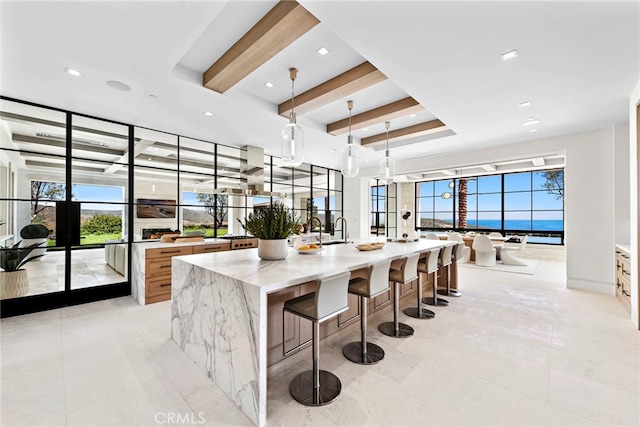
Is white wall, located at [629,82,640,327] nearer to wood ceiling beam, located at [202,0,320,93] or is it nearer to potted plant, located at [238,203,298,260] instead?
wood ceiling beam, located at [202,0,320,93]

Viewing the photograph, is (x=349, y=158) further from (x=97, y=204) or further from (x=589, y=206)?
(x=589, y=206)

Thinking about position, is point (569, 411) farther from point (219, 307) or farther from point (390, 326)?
point (219, 307)

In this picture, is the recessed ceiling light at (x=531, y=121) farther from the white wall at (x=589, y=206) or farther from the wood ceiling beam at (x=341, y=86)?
the wood ceiling beam at (x=341, y=86)

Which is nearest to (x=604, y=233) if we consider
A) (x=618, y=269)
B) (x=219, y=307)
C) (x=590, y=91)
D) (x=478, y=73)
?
(x=618, y=269)

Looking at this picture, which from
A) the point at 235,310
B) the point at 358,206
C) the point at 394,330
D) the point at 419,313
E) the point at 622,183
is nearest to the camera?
the point at 235,310

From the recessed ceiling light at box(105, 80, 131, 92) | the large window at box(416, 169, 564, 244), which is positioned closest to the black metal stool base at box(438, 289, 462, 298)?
the recessed ceiling light at box(105, 80, 131, 92)

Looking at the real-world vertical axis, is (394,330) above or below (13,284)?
below

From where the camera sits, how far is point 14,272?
3461 mm

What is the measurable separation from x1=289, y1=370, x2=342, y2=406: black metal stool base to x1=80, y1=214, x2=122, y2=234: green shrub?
3.93 m

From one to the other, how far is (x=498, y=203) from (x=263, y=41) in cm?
1106

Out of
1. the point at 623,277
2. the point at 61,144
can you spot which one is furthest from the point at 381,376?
the point at 61,144

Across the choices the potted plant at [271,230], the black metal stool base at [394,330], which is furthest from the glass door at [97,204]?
the black metal stool base at [394,330]

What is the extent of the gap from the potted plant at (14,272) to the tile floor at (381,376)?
381 millimetres

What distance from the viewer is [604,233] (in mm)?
4516
